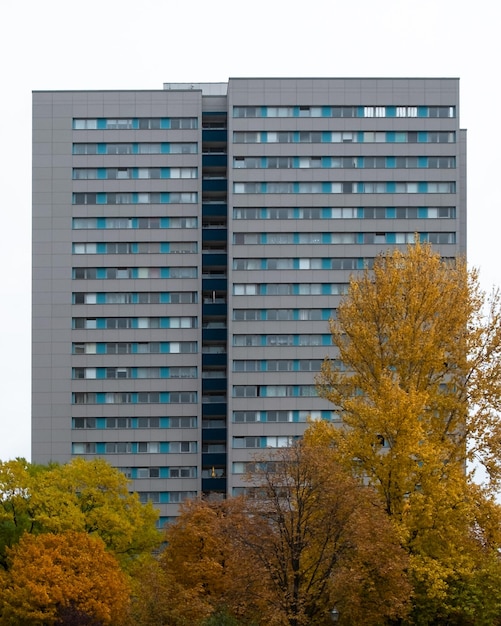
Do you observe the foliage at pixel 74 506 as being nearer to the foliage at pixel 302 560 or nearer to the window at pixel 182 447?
the foliage at pixel 302 560

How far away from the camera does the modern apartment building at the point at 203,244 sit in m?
109

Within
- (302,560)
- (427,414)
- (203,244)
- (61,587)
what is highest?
(203,244)

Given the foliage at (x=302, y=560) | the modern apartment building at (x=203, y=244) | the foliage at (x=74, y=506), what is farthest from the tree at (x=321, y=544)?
the modern apartment building at (x=203, y=244)

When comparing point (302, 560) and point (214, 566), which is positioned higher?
point (302, 560)

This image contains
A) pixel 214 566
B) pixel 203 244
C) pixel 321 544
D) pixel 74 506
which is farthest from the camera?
pixel 203 244

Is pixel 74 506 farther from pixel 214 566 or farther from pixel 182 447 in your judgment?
pixel 182 447

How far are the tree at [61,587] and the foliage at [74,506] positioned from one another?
593 cm

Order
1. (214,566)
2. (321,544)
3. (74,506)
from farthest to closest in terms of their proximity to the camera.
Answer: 1. (74,506)
2. (214,566)
3. (321,544)

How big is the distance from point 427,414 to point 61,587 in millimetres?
20001

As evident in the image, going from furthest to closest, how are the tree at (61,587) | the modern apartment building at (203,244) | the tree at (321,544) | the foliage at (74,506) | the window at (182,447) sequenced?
the window at (182,447)
the modern apartment building at (203,244)
the foliage at (74,506)
the tree at (61,587)
the tree at (321,544)

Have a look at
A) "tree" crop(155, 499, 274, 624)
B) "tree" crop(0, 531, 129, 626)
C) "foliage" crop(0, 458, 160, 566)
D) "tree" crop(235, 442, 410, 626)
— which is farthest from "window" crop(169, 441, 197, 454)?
"tree" crop(235, 442, 410, 626)

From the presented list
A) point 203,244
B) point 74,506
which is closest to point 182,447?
point 203,244

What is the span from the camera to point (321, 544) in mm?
48094

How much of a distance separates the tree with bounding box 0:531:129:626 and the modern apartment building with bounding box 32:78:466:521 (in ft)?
169
